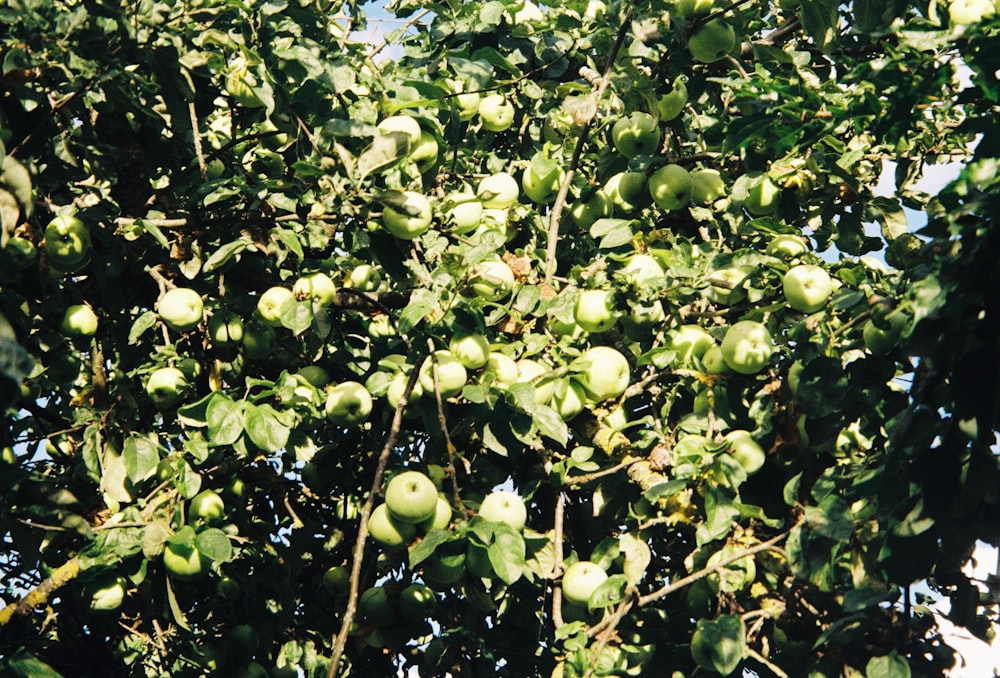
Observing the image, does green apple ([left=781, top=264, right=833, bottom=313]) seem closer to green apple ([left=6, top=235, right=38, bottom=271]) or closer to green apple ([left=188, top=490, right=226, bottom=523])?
green apple ([left=188, top=490, right=226, bottom=523])

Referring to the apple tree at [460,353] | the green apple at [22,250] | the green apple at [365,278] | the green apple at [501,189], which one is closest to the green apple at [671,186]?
the apple tree at [460,353]

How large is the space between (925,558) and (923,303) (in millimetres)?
482

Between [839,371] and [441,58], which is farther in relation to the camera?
[441,58]

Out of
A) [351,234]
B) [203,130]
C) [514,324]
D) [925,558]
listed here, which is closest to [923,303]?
[925,558]

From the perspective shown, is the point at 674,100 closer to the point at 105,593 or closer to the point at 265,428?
the point at 265,428

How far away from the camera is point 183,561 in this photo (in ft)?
7.57

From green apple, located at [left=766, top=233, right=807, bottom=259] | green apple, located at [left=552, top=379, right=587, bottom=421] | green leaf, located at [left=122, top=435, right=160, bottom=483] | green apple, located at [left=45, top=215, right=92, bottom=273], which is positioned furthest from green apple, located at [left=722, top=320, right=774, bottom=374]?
green apple, located at [left=45, top=215, right=92, bottom=273]

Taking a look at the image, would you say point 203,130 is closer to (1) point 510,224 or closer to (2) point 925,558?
(1) point 510,224

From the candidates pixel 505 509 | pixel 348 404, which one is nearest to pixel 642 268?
pixel 505 509

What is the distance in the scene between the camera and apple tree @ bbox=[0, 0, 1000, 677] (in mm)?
2143

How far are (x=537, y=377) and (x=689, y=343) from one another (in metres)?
0.46

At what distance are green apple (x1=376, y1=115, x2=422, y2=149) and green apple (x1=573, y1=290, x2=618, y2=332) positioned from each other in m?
0.64

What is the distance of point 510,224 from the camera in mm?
3096

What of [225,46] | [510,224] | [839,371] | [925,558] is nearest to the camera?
[925,558]
